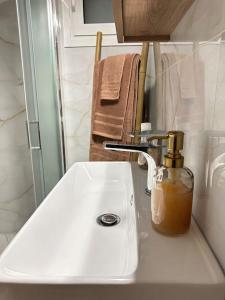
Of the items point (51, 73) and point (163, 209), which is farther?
point (51, 73)

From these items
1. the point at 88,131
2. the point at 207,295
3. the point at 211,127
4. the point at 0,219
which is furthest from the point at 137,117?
the point at 0,219

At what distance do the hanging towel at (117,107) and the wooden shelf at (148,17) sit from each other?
461 millimetres

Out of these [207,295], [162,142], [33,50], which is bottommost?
[207,295]

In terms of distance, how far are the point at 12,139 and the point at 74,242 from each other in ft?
3.81

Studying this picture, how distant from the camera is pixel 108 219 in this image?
64cm

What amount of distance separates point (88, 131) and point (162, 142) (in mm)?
890

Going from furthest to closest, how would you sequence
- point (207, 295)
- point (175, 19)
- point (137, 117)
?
point (137, 117), point (175, 19), point (207, 295)

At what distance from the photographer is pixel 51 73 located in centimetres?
125

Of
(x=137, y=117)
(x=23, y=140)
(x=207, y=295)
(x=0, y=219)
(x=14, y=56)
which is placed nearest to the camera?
(x=207, y=295)

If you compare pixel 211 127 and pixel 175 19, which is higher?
pixel 175 19

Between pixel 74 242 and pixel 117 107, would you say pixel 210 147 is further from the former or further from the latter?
pixel 117 107

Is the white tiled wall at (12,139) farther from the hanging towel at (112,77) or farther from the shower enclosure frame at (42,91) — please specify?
the hanging towel at (112,77)

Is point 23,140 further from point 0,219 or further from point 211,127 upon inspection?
point 211,127

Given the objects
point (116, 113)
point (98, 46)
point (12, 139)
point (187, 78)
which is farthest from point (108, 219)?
point (12, 139)
